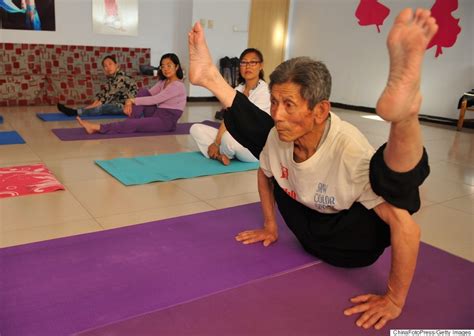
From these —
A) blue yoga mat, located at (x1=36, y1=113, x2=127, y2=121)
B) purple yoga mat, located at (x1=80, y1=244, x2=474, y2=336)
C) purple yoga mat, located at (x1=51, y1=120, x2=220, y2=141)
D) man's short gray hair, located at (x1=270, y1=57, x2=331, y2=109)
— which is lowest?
blue yoga mat, located at (x1=36, y1=113, x2=127, y2=121)

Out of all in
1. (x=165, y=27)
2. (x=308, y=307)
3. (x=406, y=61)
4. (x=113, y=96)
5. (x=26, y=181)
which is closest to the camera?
(x=406, y=61)

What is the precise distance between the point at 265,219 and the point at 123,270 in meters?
0.71

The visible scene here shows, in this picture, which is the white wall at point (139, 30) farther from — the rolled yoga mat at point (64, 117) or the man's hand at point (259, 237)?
the man's hand at point (259, 237)

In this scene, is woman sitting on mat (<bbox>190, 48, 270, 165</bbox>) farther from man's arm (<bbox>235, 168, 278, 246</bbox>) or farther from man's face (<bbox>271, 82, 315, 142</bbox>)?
man's face (<bbox>271, 82, 315, 142</bbox>)

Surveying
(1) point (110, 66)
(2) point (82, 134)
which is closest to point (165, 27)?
(1) point (110, 66)

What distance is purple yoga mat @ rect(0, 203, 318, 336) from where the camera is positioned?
1469 millimetres

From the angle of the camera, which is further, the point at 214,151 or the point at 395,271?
the point at 214,151

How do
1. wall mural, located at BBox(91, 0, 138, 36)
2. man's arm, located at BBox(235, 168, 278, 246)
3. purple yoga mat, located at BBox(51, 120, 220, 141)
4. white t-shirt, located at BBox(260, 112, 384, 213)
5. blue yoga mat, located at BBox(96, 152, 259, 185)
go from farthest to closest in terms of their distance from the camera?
wall mural, located at BBox(91, 0, 138, 36)
purple yoga mat, located at BBox(51, 120, 220, 141)
blue yoga mat, located at BBox(96, 152, 259, 185)
man's arm, located at BBox(235, 168, 278, 246)
white t-shirt, located at BBox(260, 112, 384, 213)

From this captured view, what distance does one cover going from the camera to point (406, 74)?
1.04 metres

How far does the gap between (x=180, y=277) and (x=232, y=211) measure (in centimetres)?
85

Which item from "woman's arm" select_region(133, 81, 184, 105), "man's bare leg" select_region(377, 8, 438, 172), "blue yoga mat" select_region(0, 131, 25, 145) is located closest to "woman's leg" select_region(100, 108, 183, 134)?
"woman's arm" select_region(133, 81, 184, 105)

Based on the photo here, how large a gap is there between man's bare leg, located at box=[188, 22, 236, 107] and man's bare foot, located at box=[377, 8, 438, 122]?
821 millimetres

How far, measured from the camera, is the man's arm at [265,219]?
200 centimetres

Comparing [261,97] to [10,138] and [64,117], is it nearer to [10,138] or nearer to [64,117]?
[10,138]
